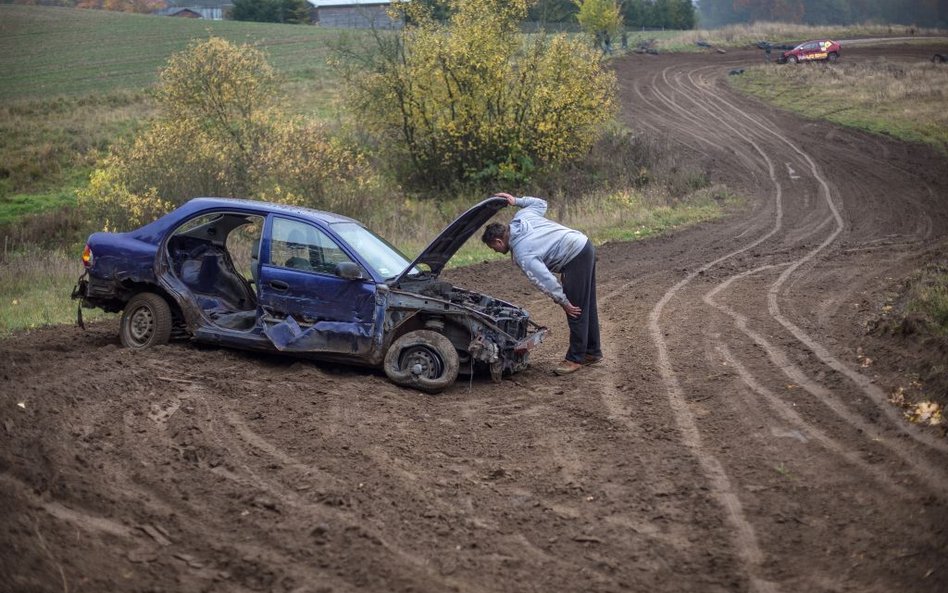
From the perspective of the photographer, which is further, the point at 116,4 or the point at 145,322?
the point at 116,4

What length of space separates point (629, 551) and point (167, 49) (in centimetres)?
5645

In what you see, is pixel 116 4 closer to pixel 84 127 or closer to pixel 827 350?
pixel 84 127

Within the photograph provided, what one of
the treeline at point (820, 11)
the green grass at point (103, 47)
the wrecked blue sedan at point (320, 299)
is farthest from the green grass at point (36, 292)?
the treeline at point (820, 11)

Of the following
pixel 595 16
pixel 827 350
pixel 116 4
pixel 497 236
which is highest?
pixel 116 4

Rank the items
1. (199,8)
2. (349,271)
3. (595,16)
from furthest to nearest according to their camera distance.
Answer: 1. (199,8)
2. (595,16)
3. (349,271)

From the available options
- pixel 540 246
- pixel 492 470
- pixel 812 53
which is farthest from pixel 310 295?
pixel 812 53

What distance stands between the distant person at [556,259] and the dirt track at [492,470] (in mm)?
482

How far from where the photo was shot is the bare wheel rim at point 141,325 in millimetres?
9625

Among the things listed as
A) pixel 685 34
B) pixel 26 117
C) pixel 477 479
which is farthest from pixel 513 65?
pixel 685 34

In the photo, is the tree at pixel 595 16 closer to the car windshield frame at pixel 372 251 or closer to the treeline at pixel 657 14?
the treeline at pixel 657 14

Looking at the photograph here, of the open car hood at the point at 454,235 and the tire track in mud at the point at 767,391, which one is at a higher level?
the open car hood at the point at 454,235

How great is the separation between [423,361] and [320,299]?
4.10 ft

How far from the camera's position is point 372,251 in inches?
375

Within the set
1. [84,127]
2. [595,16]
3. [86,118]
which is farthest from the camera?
[595,16]
